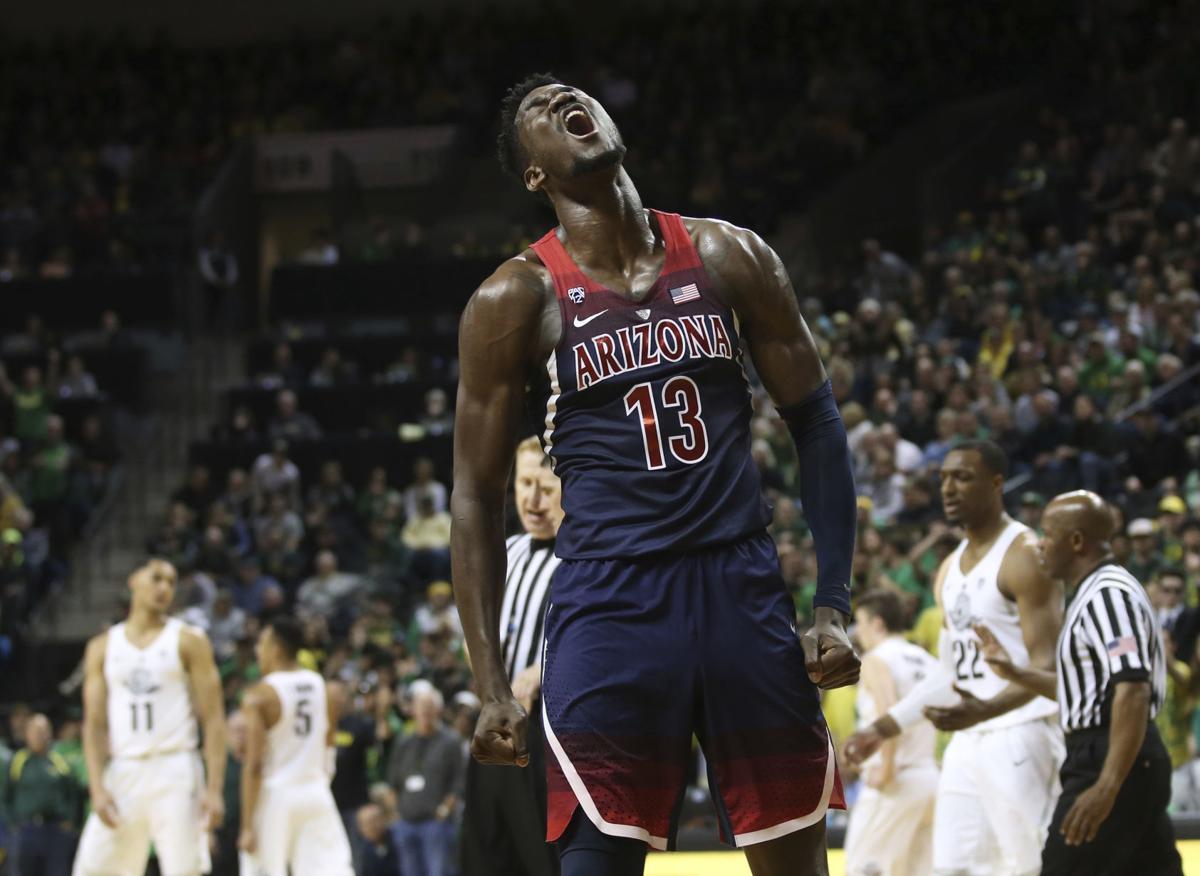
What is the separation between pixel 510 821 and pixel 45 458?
41.6 ft

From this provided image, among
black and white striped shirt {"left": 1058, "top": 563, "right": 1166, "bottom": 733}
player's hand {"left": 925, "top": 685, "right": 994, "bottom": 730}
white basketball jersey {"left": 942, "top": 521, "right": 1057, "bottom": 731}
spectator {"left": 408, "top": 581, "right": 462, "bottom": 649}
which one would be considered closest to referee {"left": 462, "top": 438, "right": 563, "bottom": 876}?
player's hand {"left": 925, "top": 685, "right": 994, "bottom": 730}

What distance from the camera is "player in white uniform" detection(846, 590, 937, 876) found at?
736 cm

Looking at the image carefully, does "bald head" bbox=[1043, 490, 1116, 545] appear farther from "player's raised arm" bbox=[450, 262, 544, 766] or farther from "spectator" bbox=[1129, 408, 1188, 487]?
"spectator" bbox=[1129, 408, 1188, 487]

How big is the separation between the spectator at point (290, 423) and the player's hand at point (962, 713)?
1229 cm

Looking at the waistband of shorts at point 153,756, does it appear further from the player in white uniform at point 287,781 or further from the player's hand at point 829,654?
the player's hand at point 829,654

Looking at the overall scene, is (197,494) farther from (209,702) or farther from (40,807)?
(209,702)

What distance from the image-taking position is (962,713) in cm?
613

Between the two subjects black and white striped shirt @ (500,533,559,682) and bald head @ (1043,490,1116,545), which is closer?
bald head @ (1043,490,1116,545)

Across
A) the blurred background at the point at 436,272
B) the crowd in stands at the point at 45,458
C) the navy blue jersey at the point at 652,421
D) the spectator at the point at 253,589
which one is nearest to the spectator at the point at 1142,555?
the blurred background at the point at 436,272

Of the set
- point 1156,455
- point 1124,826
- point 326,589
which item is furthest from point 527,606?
point 326,589

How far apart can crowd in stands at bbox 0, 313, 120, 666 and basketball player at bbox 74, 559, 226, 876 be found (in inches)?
304

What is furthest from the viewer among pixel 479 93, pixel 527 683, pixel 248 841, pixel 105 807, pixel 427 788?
pixel 479 93

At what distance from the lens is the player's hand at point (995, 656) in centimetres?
593

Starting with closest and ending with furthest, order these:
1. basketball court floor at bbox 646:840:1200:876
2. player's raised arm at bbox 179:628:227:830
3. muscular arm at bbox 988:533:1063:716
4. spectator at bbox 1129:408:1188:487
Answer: muscular arm at bbox 988:533:1063:716 < basketball court floor at bbox 646:840:1200:876 < player's raised arm at bbox 179:628:227:830 < spectator at bbox 1129:408:1188:487
